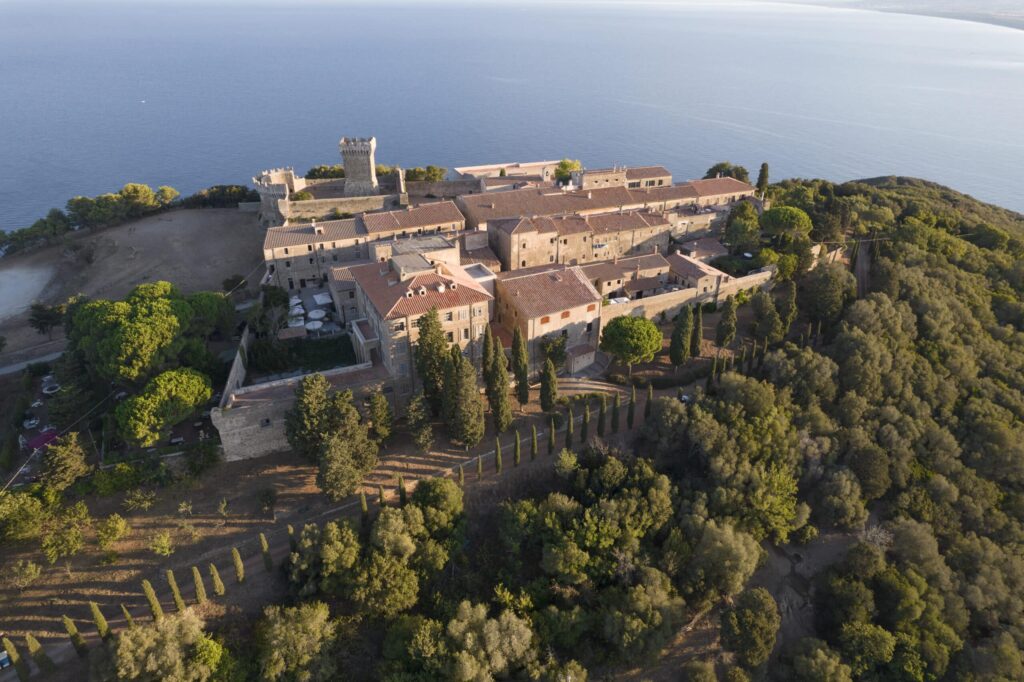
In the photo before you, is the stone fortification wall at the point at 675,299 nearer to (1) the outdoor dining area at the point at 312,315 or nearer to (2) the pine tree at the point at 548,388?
(2) the pine tree at the point at 548,388

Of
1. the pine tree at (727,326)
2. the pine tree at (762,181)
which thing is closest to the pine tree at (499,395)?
the pine tree at (727,326)

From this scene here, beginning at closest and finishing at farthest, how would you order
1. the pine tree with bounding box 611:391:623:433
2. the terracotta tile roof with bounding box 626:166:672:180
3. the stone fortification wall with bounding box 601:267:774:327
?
the pine tree with bounding box 611:391:623:433, the stone fortification wall with bounding box 601:267:774:327, the terracotta tile roof with bounding box 626:166:672:180

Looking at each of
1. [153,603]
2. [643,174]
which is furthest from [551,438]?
[643,174]

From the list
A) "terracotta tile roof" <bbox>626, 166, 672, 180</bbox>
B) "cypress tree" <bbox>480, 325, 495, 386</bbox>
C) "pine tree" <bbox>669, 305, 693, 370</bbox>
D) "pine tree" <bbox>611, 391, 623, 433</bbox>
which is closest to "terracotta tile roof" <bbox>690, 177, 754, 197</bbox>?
"terracotta tile roof" <bbox>626, 166, 672, 180</bbox>

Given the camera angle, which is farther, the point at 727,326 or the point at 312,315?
the point at 312,315

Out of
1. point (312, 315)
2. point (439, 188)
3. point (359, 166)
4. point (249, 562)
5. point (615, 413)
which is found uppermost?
point (359, 166)

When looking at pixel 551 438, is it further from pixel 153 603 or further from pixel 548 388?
pixel 153 603

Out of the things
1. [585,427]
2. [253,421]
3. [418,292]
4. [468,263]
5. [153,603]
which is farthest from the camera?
[468,263]

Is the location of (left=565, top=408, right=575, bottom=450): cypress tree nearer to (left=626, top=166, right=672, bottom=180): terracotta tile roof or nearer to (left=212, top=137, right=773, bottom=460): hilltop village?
(left=212, top=137, right=773, bottom=460): hilltop village
